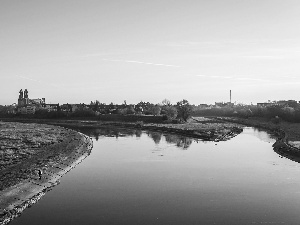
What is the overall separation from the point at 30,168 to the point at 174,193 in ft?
71.8

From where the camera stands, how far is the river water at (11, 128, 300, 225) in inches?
1151

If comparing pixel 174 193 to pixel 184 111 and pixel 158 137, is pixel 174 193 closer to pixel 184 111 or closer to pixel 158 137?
pixel 158 137

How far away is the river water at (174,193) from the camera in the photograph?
29.2 m

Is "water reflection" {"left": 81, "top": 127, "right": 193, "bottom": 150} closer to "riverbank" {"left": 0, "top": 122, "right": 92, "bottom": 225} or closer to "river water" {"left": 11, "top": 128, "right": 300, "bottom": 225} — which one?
"riverbank" {"left": 0, "top": 122, "right": 92, "bottom": 225}

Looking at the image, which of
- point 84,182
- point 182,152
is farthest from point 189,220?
point 182,152

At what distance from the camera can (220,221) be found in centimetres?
2817

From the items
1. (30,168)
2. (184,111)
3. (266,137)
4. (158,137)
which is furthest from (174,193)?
(184,111)

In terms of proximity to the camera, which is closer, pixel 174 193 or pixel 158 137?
pixel 174 193

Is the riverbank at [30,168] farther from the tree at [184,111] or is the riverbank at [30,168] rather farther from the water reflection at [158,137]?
the tree at [184,111]

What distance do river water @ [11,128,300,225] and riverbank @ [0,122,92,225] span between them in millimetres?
1323

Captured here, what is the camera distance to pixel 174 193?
119 ft

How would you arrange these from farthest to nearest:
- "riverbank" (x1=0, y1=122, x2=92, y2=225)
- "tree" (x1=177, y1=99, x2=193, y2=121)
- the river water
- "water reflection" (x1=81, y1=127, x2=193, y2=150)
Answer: "tree" (x1=177, y1=99, x2=193, y2=121) → "water reflection" (x1=81, y1=127, x2=193, y2=150) → "riverbank" (x1=0, y1=122, x2=92, y2=225) → the river water

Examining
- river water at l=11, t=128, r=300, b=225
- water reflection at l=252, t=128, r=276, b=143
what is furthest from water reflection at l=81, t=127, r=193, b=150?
river water at l=11, t=128, r=300, b=225

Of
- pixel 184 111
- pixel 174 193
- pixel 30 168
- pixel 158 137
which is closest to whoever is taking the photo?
pixel 174 193
